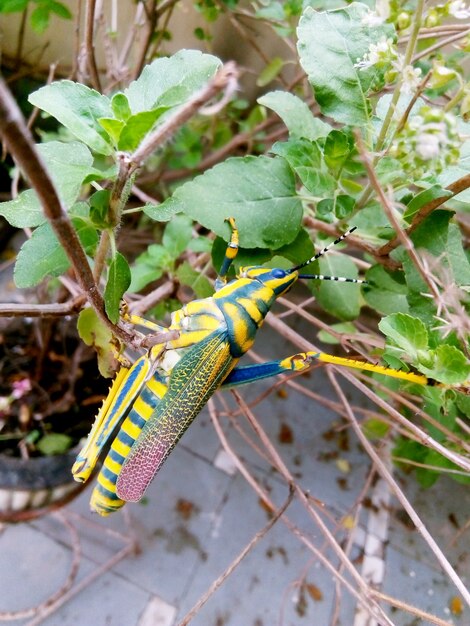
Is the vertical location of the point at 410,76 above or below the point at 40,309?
above

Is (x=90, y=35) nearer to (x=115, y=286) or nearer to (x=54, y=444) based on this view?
(x=115, y=286)

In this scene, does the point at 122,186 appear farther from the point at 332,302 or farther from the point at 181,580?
the point at 181,580

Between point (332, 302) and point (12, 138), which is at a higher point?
point (12, 138)

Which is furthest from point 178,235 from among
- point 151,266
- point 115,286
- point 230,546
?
point 230,546

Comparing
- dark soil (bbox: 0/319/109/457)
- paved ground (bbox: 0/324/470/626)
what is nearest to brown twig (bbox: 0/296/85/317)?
dark soil (bbox: 0/319/109/457)

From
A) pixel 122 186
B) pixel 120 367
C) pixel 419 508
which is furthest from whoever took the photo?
pixel 419 508

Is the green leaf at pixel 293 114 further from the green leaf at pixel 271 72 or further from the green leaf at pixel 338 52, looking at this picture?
the green leaf at pixel 271 72

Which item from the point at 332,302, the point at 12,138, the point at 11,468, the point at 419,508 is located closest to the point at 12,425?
the point at 11,468
